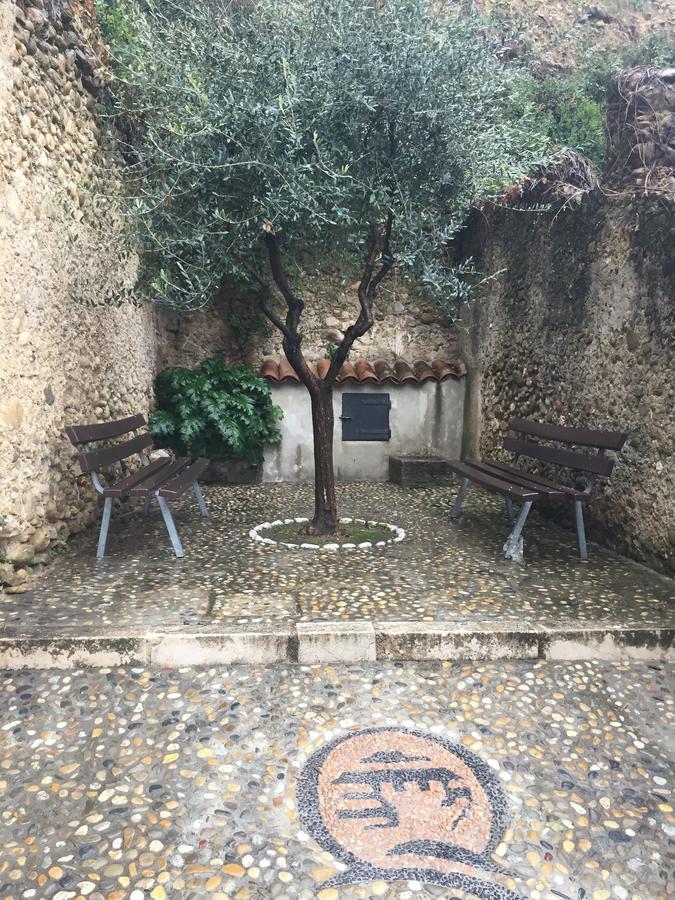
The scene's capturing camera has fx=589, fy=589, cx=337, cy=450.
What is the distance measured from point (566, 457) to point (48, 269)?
14.8 ft

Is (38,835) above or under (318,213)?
under

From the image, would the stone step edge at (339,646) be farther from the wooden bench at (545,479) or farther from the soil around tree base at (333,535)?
the soil around tree base at (333,535)

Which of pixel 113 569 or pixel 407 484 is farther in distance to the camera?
pixel 407 484

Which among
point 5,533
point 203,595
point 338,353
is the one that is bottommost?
point 203,595

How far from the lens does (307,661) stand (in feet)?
10.8

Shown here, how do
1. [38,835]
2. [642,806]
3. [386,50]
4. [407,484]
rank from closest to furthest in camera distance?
[38,835]
[642,806]
[386,50]
[407,484]

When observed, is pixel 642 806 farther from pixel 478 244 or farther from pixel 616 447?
pixel 478 244

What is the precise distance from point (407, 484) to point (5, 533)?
4876 mm

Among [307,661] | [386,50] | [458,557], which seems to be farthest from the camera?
[458,557]

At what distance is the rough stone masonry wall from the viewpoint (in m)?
4.05

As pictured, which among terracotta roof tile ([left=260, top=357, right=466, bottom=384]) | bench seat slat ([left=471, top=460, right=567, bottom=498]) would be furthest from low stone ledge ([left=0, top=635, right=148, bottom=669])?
terracotta roof tile ([left=260, top=357, right=466, bottom=384])

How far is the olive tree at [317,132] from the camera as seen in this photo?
423 cm

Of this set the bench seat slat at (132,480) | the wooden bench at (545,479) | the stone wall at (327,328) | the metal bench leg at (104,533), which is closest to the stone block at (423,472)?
the wooden bench at (545,479)

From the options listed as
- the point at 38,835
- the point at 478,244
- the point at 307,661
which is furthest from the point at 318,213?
the point at 478,244
